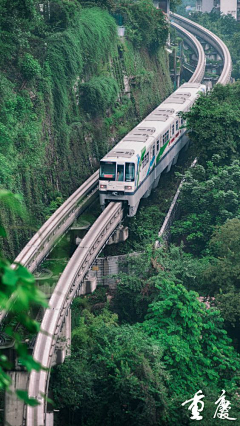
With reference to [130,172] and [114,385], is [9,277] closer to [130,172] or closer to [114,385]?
[114,385]

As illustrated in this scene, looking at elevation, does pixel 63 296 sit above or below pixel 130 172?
below

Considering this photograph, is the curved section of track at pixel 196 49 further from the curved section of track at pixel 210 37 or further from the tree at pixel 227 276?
the tree at pixel 227 276

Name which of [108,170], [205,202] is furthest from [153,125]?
[108,170]

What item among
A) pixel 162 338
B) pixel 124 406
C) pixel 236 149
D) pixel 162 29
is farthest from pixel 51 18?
pixel 124 406

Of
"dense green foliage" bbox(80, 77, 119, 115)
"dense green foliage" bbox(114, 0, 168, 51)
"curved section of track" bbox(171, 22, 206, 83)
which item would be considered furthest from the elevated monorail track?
"curved section of track" bbox(171, 22, 206, 83)

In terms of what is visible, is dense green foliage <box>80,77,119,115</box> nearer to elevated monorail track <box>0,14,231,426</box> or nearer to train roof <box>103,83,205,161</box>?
train roof <box>103,83,205,161</box>
